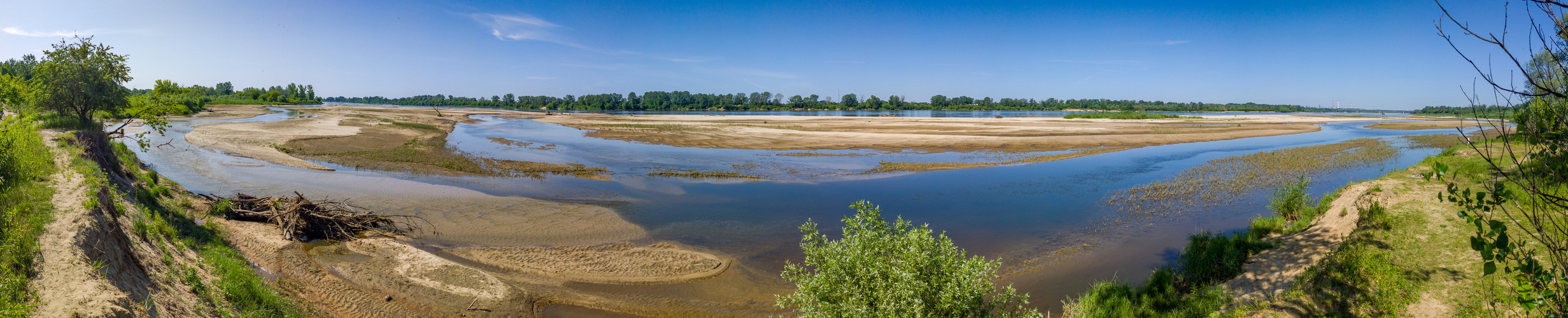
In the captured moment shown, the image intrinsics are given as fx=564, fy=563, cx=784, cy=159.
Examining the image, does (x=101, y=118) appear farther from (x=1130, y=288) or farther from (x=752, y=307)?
(x=1130, y=288)

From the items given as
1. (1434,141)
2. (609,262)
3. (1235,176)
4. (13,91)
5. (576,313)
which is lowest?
(576,313)

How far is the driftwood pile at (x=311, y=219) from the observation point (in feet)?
39.5

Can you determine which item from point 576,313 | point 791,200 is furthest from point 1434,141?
point 576,313

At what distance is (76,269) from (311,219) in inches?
265

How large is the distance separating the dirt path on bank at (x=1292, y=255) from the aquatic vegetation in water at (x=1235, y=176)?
207 inches

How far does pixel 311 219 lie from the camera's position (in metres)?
12.2

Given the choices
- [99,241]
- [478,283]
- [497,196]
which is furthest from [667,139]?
[99,241]

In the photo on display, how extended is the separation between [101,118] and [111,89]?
1.23 metres

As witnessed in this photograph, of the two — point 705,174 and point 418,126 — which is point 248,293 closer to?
point 705,174

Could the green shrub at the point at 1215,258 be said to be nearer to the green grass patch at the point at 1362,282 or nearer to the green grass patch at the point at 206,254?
the green grass patch at the point at 1362,282

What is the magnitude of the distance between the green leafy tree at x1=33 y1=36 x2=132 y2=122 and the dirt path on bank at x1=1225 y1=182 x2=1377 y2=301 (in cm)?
2399

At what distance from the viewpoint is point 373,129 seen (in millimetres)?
46906

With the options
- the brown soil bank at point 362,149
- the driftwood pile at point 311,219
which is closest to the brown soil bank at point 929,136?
the brown soil bank at point 362,149

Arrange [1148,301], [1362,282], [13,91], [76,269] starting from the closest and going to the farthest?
[76,269] < [1362,282] < [1148,301] < [13,91]
